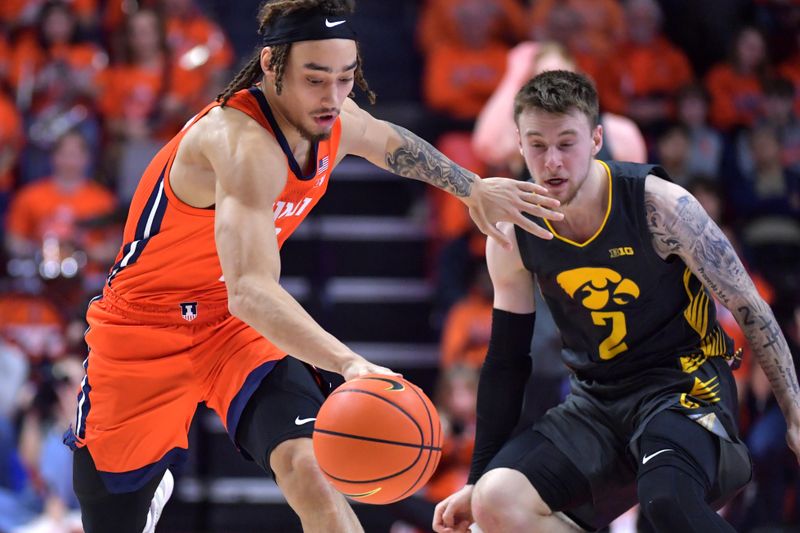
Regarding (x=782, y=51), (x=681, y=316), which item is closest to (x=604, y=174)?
(x=681, y=316)

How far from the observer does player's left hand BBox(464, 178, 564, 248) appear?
420 cm

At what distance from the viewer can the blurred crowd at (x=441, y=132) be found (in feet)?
24.9

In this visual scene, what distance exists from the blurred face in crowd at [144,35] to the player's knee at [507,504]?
6.21 metres

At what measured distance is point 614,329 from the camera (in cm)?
438

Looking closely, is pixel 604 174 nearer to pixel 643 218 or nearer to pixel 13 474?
pixel 643 218

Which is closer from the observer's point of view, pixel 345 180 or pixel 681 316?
pixel 681 316

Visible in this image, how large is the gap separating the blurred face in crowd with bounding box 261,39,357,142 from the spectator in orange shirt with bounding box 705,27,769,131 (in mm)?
6340

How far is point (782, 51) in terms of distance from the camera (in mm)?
10227

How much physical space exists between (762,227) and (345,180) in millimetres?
3306

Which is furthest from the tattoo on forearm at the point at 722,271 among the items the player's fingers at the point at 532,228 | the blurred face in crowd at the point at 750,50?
the blurred face in crowd at the point at 750,50

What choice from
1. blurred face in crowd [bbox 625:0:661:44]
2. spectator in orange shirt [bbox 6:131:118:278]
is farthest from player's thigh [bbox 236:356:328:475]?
blurred face in crowd [bbox 625:0:661:44]

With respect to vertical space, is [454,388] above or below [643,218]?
below

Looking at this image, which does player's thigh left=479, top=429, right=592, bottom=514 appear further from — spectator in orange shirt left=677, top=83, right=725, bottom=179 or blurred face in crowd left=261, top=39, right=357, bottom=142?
spectator in orange shirt left=677, top=83, right=725, bottom=179

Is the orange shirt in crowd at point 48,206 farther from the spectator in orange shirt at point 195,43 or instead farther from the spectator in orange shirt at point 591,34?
the spectator in orange shirt at point 591,34
